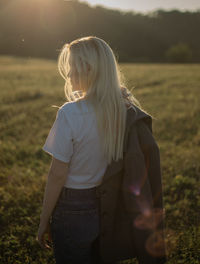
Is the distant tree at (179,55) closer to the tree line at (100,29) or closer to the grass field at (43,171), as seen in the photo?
the tree line at (100,29)

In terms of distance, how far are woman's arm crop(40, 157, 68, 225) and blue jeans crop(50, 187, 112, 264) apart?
72 millimetres

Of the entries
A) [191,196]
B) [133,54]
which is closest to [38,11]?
[133,54]

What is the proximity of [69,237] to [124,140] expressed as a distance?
94cm

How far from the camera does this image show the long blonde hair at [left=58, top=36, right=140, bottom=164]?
1.90 m

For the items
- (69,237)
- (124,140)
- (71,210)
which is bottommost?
(69,237)

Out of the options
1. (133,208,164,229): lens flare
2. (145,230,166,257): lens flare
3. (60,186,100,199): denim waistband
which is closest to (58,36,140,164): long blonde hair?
(60,186,100,199): denim waistband

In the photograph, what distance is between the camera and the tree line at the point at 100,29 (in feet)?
180

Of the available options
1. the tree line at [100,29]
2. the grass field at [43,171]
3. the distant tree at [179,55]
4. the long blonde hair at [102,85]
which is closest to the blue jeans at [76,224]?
the long blonde hair at [102,85]

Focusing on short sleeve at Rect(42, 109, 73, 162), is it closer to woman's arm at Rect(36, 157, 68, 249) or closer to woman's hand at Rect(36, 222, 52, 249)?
woman's arm at Rect(36, 157, 68, 249)

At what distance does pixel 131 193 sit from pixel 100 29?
9302 cm

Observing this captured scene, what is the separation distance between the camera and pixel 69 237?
219cm

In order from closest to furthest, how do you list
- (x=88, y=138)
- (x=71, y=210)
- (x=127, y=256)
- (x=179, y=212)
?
(x=88, y=138) → (x=71, y=210) → (x=127, y=256) → (x=179, y=212)

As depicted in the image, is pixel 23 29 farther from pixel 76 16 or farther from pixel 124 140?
pixel 124 140

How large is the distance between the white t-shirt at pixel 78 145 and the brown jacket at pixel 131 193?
136mm
